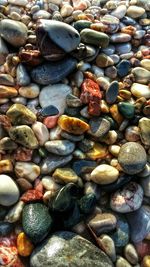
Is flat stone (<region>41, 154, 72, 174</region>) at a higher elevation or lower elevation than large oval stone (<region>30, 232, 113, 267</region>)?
higher

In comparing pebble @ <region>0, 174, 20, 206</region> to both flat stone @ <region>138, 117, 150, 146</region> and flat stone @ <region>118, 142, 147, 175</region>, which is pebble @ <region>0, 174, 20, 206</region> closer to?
flat stone @ <region>118, 142, 147, 175</region>

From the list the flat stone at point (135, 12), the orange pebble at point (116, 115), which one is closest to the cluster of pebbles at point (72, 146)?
the orange pebble at point (116, 115)

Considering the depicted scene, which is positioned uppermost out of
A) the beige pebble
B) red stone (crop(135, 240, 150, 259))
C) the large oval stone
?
the beige pebble

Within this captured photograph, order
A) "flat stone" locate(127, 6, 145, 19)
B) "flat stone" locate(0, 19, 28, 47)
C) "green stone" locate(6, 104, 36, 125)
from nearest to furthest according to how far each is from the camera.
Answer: "green stone" locate(6, 104, 36, 125)
"flat stone" locate(0, 19, 28, 47)
"flat stone" locate(127, 6, 145, 19)

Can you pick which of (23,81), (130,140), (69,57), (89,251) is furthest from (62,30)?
(89,251)

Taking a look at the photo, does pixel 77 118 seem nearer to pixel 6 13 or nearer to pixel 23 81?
pixel 23 81

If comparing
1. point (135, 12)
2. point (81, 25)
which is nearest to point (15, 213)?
point (81, 25)

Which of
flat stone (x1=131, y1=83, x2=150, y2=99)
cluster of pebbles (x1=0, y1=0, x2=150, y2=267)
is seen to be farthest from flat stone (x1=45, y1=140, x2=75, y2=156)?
flat stone (x1=131, y1=83, x2=150, y2=99)

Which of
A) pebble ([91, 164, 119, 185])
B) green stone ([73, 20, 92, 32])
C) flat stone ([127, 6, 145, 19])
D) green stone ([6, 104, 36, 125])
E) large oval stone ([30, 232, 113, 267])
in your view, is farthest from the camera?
flat stone ([127, 6, 145, 19])
